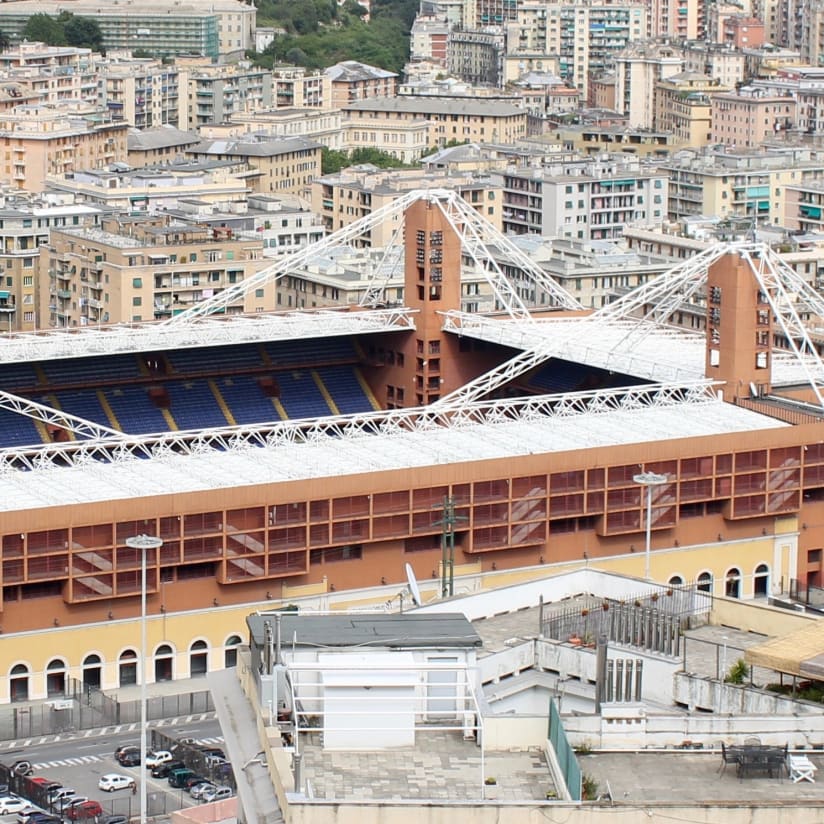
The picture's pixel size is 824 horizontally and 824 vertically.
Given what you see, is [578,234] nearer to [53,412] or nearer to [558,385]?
[558,385]

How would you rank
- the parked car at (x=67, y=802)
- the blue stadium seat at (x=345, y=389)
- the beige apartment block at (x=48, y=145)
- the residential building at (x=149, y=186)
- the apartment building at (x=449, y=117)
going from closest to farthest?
the parked car at (x=67, y=802) < the blue stadium seat at (x=345, y=389) < the residential building at (x=149, y=186) < the beige apartment block at (x=48, y=145) < the apartment building at (x=449, y=117)

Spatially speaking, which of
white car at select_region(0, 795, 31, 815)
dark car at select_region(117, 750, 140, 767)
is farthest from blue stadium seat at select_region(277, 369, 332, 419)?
white car at select_region(0, 795, 31, 815)

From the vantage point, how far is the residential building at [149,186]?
136 meters

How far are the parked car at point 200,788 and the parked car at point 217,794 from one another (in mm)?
148

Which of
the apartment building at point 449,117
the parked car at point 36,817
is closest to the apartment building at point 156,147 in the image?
the apartment building at point 449,117

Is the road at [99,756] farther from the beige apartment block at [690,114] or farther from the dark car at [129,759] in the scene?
the beige apartment block at [690,114]

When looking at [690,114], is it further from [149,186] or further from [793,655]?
[793,655]

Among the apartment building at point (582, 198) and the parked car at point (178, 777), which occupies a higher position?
the apartment building at point (582, 198)

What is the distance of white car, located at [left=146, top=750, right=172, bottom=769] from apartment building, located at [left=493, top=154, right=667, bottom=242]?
87.6 m

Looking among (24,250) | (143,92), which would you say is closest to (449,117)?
(143,92)

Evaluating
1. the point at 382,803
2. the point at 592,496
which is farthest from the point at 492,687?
the point at 592,496

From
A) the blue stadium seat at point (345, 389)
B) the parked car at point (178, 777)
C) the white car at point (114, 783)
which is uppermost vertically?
the blue stadium seat at point (345, 389)

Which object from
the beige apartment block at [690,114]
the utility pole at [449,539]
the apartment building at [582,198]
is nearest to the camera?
the utility pole at [449,539]

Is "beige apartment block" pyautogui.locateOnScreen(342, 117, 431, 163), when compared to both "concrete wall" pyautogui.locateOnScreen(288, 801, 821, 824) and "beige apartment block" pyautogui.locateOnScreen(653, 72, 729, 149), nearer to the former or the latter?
"beige apartment block" pyautogui.locateOnScreen(653, 72, 729, 149)
